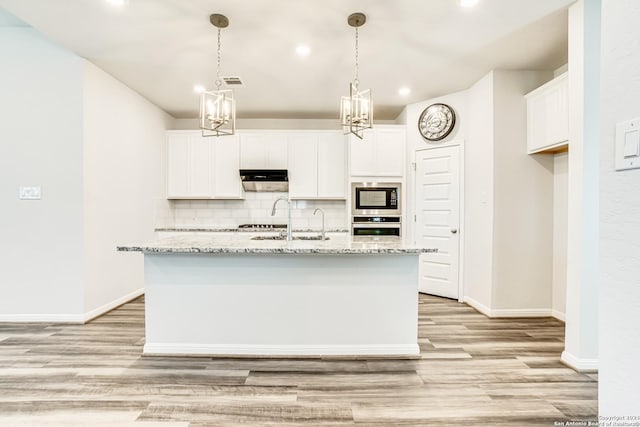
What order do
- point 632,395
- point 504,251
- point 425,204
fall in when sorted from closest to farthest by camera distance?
1. point 632,395
2. point 504,251
3. point 425,204

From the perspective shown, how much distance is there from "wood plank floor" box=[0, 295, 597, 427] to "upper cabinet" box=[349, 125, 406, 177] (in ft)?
7.92

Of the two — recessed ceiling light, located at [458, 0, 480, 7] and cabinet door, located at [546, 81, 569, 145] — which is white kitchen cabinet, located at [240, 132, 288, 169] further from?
cabinet door, located at [546, 81, 569, 145]

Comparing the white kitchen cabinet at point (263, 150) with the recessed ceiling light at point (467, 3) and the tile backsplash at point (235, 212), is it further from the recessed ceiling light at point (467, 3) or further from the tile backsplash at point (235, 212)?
the recessed ceiling light at point (467, 3)

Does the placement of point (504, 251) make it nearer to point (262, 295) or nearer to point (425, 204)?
point (425, 204)

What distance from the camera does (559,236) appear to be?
132 inches

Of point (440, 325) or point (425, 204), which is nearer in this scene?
point (440, 325)

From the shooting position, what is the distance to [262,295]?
2480 mm

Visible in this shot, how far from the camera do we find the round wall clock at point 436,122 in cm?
411

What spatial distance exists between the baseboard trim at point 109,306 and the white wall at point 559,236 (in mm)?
4776

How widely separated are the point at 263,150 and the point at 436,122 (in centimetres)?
246

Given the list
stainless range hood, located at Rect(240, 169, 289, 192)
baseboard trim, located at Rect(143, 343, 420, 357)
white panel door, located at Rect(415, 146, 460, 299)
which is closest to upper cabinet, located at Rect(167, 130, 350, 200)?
stainless range hood, located at Rect(240, 169, 289, 192)

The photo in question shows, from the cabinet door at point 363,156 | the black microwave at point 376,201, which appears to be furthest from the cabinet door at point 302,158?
the black microwave at point 376,201

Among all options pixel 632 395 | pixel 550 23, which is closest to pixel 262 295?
pixel 632 395

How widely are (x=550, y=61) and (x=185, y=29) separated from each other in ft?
11.3
